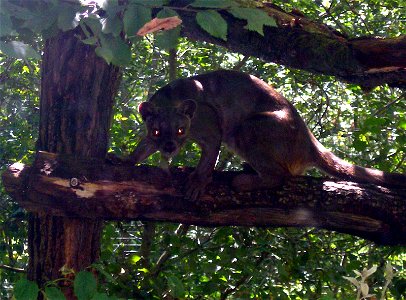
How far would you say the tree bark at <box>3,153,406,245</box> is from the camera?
13.5 ft

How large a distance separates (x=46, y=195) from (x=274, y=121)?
2.07 metres

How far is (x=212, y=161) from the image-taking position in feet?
15.9

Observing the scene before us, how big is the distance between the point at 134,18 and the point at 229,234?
2.88m

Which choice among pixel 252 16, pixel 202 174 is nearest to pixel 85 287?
pixel 252 16

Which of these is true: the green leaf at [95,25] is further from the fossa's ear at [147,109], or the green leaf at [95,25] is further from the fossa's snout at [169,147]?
the fossa's ear at [147,109]

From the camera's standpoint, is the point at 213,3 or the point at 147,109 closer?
the point at 213,3

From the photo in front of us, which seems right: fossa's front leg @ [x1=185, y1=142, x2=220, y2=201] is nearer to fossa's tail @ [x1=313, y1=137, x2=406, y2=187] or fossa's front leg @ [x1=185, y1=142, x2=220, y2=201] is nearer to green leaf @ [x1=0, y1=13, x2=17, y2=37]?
fossa's tail @ [x1=313, y1=137, x2=406, y2=187]

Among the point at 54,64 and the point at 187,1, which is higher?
the point at 187,1

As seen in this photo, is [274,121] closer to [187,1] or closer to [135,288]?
[187,1]

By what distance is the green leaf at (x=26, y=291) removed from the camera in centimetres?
264

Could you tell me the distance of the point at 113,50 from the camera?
2467 millimetres

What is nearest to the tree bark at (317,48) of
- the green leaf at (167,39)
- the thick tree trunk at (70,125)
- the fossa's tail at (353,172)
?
the fossa's tail at (353,172)

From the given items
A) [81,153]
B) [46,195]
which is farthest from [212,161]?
[46,195]

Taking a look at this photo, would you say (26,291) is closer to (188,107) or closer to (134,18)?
(134,18)
